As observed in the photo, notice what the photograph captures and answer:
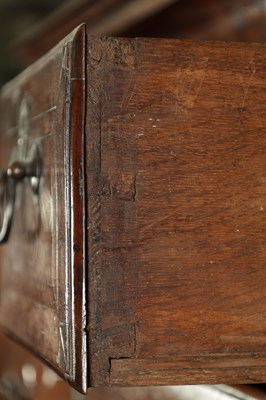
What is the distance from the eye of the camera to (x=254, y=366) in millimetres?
1104

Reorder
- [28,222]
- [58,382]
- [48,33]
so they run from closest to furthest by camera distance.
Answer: [28,222], [58,382], [48,33]

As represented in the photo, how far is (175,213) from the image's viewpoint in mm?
1095

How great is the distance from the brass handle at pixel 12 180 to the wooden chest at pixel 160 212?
17 cm

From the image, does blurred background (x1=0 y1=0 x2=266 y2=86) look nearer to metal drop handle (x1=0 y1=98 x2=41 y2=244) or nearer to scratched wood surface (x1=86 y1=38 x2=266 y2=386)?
metal drop handle (x1=0 y1=98 x2=41 y2=244)

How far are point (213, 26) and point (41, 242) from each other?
36.0 inches

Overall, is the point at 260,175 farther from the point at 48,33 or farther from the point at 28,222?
the point at 48,33

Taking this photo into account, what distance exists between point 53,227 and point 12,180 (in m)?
0.29

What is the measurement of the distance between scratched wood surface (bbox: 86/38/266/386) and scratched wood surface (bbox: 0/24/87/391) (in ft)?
0.06

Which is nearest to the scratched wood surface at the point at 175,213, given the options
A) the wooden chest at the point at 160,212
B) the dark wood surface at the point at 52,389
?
the wooden chest at the point at 160,212

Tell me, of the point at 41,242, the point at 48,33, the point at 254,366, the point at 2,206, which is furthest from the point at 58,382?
the point at 48,33

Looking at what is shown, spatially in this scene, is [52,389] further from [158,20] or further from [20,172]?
[158,20]

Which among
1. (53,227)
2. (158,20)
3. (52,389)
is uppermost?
(158,20)

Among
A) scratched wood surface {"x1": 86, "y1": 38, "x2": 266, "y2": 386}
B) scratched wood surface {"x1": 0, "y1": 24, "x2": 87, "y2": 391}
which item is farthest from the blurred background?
scratched wood surface {"x1": 86, "y1": 38, "x2": 266, "y2": 386}

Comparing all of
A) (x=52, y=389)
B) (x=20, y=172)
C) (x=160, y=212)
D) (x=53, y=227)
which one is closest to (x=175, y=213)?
(x=160, y=212)
